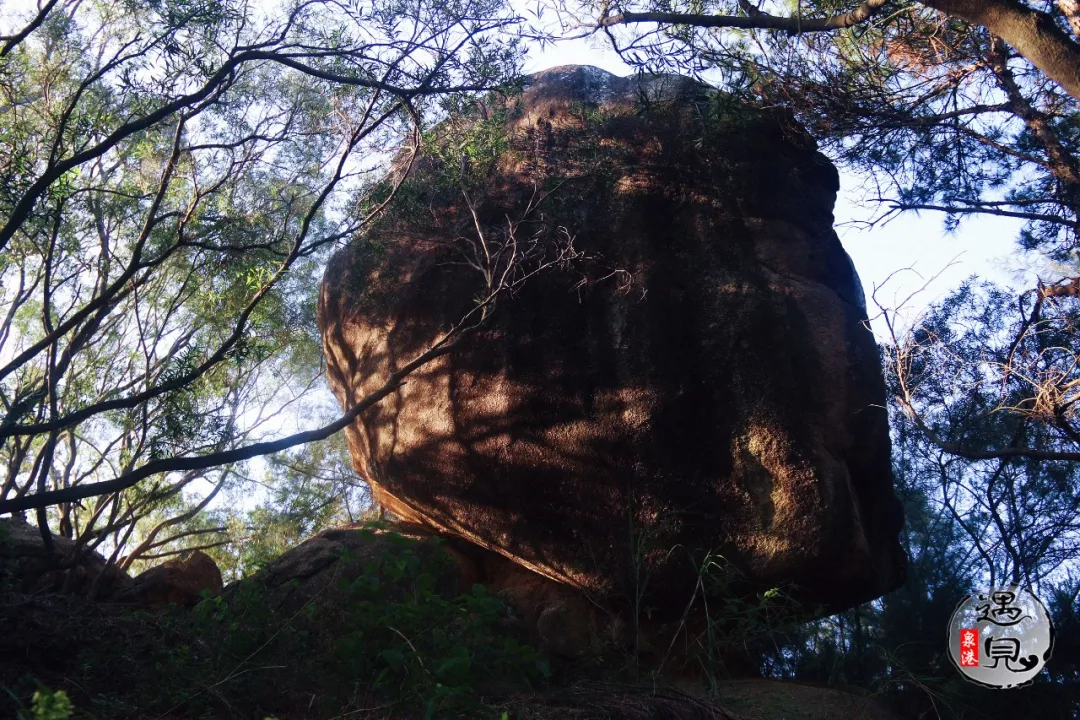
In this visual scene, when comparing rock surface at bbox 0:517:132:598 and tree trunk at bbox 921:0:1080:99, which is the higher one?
tree trunk at bbox 921:0:1080:99

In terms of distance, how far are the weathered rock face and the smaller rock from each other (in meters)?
2.25

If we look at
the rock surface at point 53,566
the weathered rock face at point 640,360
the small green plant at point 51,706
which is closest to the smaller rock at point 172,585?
the rock surface at point 53,566

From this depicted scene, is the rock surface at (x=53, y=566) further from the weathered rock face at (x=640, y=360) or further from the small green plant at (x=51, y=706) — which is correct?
the small green plant at (x=51, y=706)

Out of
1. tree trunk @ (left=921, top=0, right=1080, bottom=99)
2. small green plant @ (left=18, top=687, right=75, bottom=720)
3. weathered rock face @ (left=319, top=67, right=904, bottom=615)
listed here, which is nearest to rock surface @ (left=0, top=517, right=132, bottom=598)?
weathered rock face @ (left=319, top=67, right=904, bottom=615)

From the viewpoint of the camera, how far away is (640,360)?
23.6 feet

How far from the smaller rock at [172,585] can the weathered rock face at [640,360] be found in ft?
7.38

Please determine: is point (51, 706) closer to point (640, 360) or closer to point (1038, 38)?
point (640, 360)

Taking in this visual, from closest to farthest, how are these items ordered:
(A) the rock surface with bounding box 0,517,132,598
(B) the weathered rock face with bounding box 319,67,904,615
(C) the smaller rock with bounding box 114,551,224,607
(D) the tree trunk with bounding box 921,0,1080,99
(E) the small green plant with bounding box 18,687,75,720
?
(E) the small green plant with bounding box 18,687,75,720, (D) the tree trunk with bounding box 921,0,1080,99, (B) the weathered rock face with bounding box 319,67,904,615, (A) the rock surface with bounding box 0,517,132,598, (C) the smaller rock with bounding box 114,551,224,607

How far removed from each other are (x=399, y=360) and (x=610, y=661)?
332 centimetres

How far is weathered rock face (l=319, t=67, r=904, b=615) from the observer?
6883 millimetres

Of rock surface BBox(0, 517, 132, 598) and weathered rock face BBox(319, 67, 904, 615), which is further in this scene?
rock surface BBox(0, 517, 132, 598)

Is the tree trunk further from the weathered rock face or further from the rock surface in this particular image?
the rock surface

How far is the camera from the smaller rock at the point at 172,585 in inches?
327

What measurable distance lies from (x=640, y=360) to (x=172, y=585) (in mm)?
5361
